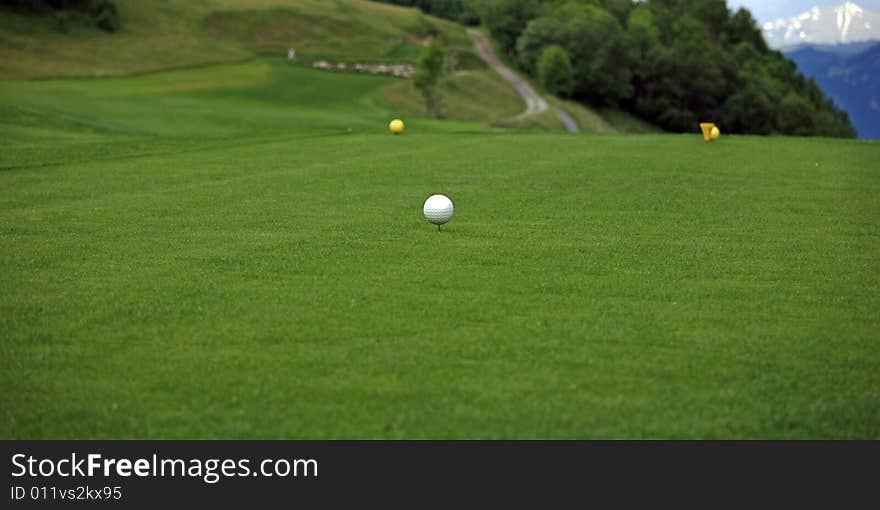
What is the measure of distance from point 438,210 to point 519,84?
270ft

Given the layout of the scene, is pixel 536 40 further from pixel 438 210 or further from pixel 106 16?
pixel 438 210

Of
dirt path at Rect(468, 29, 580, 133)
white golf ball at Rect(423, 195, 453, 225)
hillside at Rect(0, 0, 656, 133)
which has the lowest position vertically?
dirt path at Rect(468, 29, 580, 133)

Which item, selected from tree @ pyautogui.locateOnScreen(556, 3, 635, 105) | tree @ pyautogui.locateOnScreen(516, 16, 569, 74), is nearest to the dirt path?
tree @ pyautogui.locateOnScreen(516, 16, 569, 74)

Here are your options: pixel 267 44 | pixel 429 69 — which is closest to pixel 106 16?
pixel 267 44

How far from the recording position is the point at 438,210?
13062mm

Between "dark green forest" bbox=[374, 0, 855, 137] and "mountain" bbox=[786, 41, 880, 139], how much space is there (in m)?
3.69

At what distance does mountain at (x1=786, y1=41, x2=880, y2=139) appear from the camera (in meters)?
113

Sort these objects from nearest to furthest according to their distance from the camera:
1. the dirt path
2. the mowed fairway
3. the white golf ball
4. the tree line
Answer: the mowed fairway → the white golf ball → the tree line → the dirt path

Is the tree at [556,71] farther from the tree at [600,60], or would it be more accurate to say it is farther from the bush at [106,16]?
the bush at [106,16]

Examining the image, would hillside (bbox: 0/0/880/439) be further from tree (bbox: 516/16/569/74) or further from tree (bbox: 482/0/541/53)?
tree (bbox: 482/0/541/53)

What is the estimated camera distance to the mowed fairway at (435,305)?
6570 mm

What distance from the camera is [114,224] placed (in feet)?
45.8
